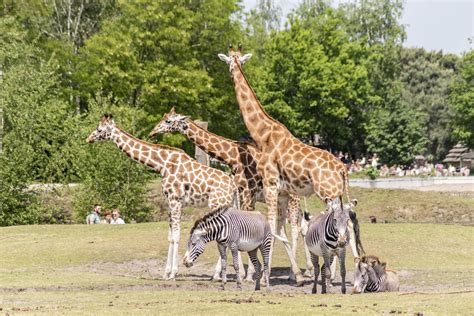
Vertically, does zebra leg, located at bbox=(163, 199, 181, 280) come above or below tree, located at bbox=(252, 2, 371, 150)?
below

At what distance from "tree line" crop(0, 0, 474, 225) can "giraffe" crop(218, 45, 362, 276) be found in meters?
18.3

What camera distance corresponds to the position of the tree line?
4434cm

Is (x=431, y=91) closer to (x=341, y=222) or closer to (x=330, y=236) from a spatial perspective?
(x=330, y=236)

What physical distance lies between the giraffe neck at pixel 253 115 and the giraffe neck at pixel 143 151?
230 centimetres

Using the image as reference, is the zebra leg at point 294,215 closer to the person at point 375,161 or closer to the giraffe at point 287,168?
the giraffe at point 287,168

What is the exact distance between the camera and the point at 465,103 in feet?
313

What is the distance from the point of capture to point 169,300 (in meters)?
19.6

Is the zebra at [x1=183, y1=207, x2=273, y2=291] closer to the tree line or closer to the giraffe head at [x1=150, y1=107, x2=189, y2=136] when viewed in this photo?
the giraffe head at [x1=150, y1=107, x2=189, y2=136]

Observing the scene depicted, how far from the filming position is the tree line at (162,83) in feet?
145

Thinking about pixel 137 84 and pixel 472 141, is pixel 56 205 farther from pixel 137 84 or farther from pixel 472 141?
pixel 472 141

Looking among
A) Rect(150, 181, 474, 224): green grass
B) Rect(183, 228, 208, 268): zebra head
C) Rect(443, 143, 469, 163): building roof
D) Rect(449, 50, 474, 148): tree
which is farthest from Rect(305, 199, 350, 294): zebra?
Rect(443, 143, 469, 163): building roof

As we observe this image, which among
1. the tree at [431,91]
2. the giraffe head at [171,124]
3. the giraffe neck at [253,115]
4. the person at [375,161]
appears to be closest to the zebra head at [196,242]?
the giraffe neck at [253,115]

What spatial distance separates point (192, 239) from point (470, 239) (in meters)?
12.9

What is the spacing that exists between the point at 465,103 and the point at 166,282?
75051 mm
